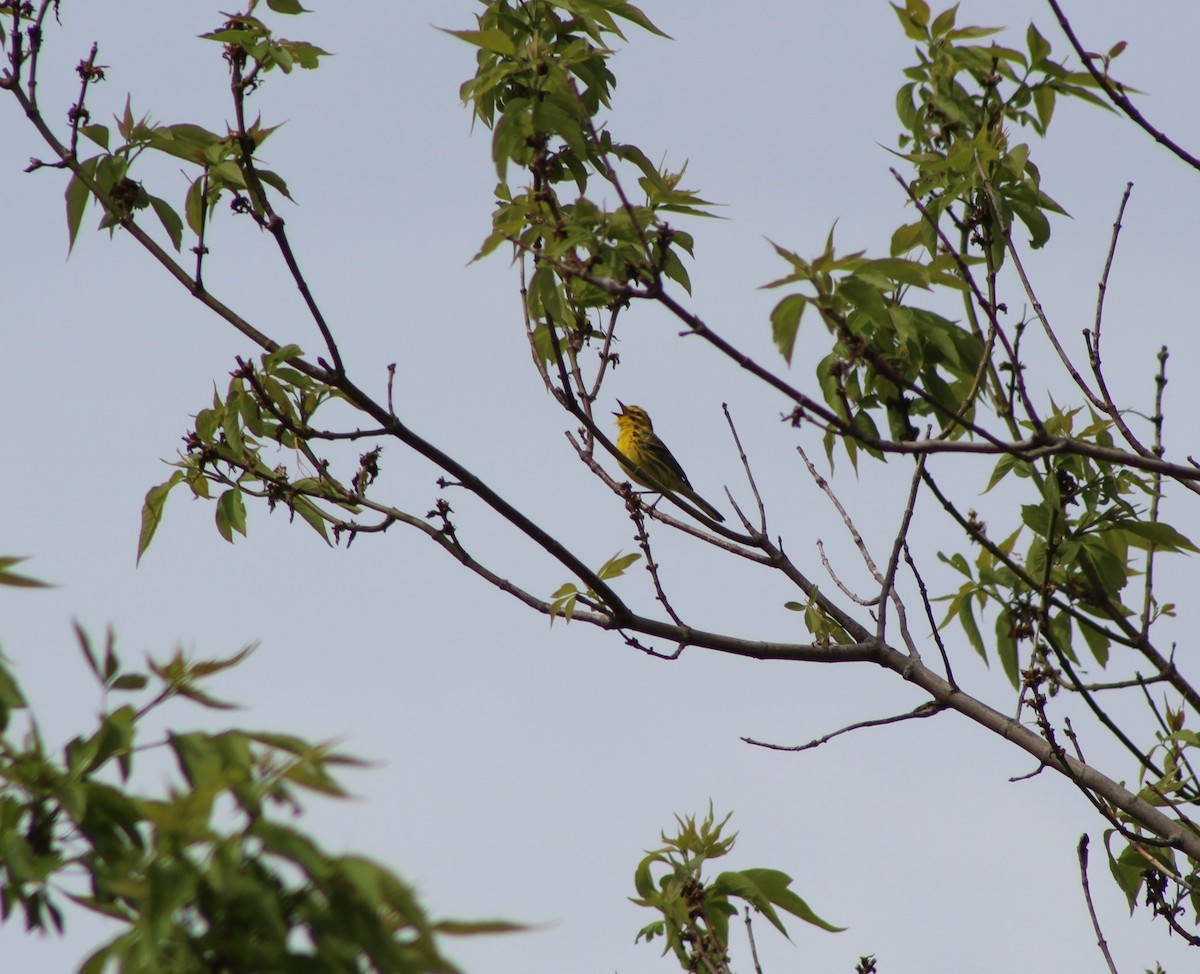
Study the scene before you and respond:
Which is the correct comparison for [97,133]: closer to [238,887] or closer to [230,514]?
[230,514]

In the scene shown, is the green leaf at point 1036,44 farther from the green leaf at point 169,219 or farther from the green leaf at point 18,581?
the green leaf at point 18,581

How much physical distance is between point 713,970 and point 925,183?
10.1 ft

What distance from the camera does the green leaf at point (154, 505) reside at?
220 inches

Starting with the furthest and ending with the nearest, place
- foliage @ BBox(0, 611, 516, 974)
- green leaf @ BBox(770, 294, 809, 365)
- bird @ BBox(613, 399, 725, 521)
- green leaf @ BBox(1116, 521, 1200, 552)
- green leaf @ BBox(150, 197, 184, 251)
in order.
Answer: bird @ BBox(613, 399, 725, 521) < green leaf @ BBox(150, 197, 184, 251) < green leaf @ BBox(1116, 521, 1200, 552) < green leaf @ BBox(770, 294, 809, 365) < foliage @ BBox(0, 611, 516, 974)

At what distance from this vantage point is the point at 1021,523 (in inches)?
207

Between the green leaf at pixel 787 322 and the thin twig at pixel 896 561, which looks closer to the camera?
the green leaf at pixel 787 322

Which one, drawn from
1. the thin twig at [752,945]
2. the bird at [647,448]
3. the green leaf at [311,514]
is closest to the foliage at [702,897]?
the thin twig at [752,945]

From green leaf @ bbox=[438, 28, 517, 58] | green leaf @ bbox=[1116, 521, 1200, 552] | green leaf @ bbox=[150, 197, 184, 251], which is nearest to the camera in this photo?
green leaf @ bbox=[438, 28, 517, 58]

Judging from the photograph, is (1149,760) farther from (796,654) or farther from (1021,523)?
(796,654)

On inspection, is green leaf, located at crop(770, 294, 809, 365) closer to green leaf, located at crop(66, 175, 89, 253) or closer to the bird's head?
green leaf, located at crop(66, 175, 89, 253)

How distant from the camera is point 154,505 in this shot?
5629mm

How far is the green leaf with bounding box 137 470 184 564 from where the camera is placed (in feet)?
18.3

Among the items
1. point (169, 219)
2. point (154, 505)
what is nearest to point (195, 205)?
point (169, 219)

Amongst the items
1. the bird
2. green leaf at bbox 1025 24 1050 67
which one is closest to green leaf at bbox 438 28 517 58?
green leaf at bbox 1025 24 1050 67
